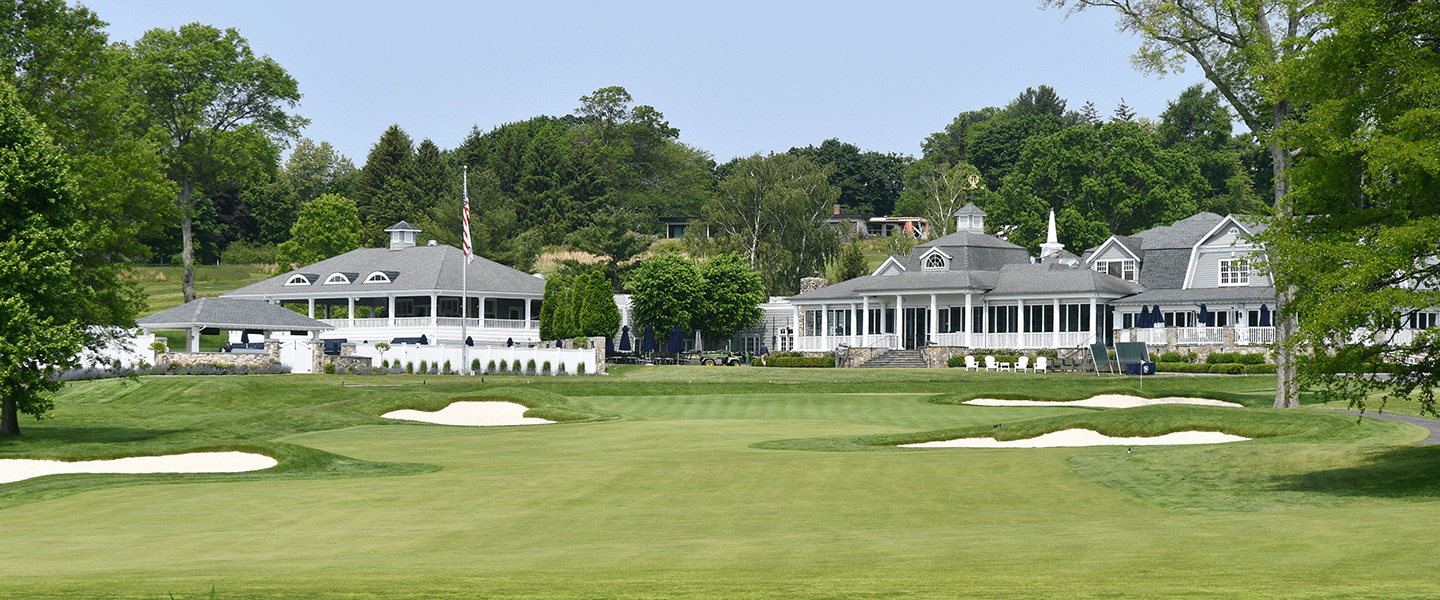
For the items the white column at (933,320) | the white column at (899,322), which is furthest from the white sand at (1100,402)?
the white column at (899,322)

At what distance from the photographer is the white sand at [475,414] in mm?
34156

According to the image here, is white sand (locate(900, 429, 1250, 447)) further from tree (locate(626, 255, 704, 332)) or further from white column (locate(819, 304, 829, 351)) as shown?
tree (locate(626, 255, 704, 332))

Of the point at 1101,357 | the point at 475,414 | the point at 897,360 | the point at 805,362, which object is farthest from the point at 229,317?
the point at 1101,357

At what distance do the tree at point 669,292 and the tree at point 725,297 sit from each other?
0.53m

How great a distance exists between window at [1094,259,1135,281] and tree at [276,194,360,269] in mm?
52811

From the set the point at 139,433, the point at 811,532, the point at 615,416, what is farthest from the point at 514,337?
the point at 811,532

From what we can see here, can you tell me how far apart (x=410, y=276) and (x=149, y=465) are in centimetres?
5032

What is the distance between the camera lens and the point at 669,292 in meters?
69.1

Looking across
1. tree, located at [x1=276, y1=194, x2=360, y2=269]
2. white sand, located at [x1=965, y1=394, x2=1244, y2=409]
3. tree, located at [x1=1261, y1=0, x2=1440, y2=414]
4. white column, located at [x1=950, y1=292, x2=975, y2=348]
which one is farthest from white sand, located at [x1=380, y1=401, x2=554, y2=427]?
tree, located at [x1=276, y1=194, x2=360, y2=269]

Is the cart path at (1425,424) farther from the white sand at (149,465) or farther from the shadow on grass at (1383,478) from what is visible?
the white sand at (149,465)

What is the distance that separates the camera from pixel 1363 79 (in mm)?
16328

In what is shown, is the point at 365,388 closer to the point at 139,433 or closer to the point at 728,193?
the point at 139,433

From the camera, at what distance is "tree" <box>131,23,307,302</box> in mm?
81625

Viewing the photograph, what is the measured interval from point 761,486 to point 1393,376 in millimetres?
8521
